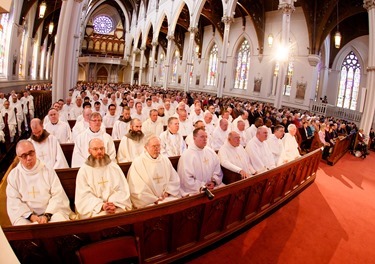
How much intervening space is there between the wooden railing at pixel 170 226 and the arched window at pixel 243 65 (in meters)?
20.5

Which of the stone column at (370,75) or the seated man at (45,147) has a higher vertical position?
the stone column at (370,75)

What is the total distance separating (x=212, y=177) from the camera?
475 centimetres

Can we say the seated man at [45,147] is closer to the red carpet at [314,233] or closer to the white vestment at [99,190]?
the white vestment at [99,190]

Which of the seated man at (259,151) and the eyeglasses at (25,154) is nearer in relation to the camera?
the eyeglasses at (25,154)

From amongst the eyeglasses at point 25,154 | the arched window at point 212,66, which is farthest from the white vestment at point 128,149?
the arched window at point 212,66

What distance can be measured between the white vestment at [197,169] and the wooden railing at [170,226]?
0.78 m

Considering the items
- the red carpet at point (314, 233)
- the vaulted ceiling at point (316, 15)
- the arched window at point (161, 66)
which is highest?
the vaulted ceiling at point (316, 15)

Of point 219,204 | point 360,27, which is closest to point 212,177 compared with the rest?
point 219,204

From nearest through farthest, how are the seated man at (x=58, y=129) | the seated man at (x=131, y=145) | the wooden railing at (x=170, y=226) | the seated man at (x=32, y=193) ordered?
the wooden railing at (x=170, y=226) < the seated man at (x=32, y=193) < the seated man at (x=131, y=145) < the seated man at (x=58, y=129)

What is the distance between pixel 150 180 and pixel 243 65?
22.8 m

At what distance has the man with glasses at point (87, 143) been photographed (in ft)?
16.0

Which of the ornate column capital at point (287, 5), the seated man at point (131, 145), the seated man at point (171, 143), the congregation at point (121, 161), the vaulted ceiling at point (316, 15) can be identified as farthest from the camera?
the vaulted ceiling at point (316, 15)

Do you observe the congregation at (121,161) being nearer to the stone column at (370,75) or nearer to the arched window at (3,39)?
the stone column at (370,75)

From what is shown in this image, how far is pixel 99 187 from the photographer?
3.52 metres
